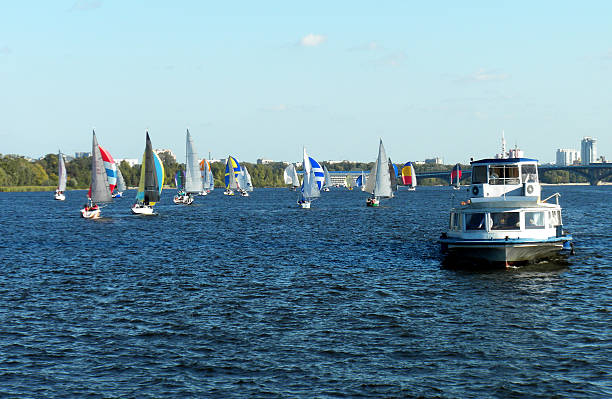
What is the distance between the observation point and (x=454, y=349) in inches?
1091

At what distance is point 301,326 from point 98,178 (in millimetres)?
85815

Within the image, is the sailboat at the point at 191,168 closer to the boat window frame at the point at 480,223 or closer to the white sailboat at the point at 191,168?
the white sailboat at the point at 191,168

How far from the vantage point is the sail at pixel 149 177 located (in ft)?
369

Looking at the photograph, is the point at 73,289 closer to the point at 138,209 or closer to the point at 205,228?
the point at 205,228

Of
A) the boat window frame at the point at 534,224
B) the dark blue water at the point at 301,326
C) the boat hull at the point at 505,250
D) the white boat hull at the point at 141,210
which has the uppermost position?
the boat window frame at the point at 534,224

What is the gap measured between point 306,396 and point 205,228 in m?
76.8

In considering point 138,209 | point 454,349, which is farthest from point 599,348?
point 138,209

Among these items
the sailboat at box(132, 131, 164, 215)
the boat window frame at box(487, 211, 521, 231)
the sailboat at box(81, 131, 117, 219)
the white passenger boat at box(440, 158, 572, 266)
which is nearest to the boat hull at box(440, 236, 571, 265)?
the white passenger boat at box(440, 158, 572, 266)

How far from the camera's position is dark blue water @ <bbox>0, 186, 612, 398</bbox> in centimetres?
2386

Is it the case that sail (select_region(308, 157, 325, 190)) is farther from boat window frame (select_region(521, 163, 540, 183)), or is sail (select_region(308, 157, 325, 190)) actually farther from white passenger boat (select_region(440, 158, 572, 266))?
white passenger boat (select_region(440, 158, 572, 266))

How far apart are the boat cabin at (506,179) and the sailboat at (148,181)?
7001 centimetres

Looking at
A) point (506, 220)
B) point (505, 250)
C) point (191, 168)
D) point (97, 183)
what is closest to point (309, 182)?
point (191, 168)

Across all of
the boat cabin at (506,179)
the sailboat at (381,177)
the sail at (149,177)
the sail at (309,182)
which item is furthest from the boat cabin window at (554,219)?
the sailboat at (381,177)

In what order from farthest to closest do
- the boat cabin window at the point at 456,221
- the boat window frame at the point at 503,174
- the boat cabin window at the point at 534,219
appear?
1. the boat window frame at the point at 503,174
2. the boat cabin window at the point at 456,221
3. the boat cabin window at the point at 534,219
